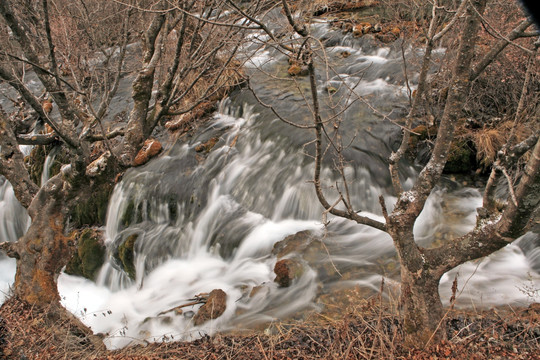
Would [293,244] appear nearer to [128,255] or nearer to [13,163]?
[128,255]

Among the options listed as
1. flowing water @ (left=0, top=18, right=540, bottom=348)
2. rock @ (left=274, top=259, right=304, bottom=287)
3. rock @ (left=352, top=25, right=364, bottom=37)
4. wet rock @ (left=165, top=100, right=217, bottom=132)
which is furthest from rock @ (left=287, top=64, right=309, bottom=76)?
rock @ (left=274, top=259, right=304, bottom=287)

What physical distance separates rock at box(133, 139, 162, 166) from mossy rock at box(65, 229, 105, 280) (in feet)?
5.56

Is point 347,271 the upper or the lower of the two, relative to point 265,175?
lower

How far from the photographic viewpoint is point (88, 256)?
7.46m

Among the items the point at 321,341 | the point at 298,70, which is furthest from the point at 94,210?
the point at 321,341

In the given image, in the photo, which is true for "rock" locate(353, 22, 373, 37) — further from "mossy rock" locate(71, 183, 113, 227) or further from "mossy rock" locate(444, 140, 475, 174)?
"mossy rock" locate(71, 183, 113, 227)

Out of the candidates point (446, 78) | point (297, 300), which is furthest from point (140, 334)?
point (446, 78)

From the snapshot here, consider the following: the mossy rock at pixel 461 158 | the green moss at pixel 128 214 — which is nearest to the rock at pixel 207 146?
the green moss at pixel 128 214

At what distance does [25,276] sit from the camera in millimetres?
4473

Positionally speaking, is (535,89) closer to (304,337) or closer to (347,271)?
(347,271)

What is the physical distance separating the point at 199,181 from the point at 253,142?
4.68ft

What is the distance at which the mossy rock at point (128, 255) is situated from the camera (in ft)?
22.6

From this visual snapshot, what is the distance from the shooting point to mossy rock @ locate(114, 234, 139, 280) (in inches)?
272

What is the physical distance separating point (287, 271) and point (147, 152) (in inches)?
182
